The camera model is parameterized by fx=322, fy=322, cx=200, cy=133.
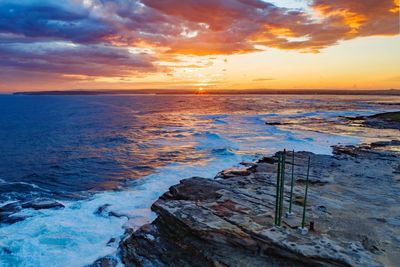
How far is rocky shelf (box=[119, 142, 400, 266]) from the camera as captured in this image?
13.0m

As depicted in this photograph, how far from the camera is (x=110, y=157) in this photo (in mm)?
40438

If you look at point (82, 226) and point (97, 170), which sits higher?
point (82, 226)

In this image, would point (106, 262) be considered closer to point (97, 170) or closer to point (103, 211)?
point (103, 211)

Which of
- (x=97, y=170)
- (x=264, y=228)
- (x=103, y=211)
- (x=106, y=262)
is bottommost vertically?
(x=97, y=170)

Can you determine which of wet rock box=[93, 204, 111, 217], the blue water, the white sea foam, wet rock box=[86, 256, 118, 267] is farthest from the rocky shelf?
wet rock box=[93, 204, 111, 217]

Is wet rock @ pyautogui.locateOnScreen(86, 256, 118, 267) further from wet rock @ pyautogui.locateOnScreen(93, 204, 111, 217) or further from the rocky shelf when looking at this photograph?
wet rock @ pyautogui.locateOnScreen(93, 204, 111, 217)

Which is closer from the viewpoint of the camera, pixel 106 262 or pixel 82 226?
pixel 106 262

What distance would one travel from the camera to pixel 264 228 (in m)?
14.6

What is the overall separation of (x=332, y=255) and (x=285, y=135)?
42915 millimetres

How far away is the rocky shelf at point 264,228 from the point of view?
13.0m

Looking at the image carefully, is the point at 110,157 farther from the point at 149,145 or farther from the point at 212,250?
the point at 212,250

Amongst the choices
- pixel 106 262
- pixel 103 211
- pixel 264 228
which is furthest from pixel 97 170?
pixel 264 228

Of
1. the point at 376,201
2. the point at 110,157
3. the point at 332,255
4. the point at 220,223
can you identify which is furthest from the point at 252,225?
the point at 110,157

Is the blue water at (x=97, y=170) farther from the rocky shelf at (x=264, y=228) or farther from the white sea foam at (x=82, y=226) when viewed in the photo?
the rocky shelf at (x=264, y=228)
